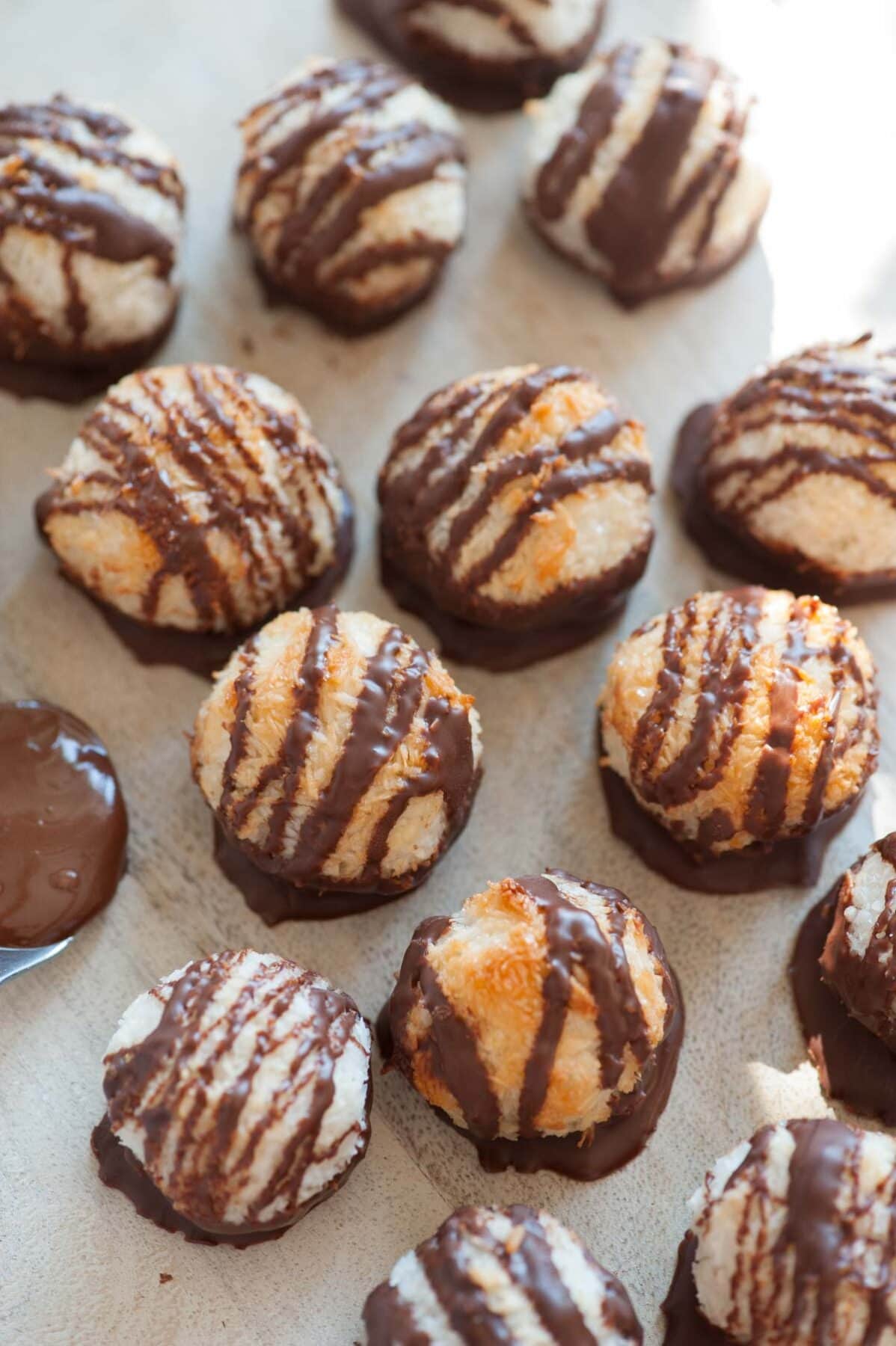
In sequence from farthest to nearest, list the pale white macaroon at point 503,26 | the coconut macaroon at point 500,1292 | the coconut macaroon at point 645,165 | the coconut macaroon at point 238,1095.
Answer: the pale white macaroon at point 503,26
the coconut macaroon at point 645,165
the coconut macaroon at point 238,1095
the coconut macaroon at point 500,1292

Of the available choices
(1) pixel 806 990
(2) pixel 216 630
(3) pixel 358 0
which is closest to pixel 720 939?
(1) pixel 806 990

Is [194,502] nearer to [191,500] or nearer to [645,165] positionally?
[191,500]

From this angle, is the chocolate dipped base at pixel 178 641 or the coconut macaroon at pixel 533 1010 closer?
the coconut macaroon at pixel 533 1010

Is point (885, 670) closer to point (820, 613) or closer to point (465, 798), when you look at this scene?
point (820, 613)

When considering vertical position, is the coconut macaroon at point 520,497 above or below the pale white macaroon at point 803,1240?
above

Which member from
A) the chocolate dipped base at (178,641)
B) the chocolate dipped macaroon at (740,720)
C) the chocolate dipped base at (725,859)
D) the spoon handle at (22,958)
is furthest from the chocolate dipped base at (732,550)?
the spoon handle at (22,958)

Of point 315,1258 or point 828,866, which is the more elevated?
point 828,866

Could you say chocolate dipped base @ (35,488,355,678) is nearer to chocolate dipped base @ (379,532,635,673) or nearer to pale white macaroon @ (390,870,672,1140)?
chocolate dipped base @ (379,532,635,673)

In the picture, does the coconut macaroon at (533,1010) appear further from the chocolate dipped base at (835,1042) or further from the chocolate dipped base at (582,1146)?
the chocolate dipped base at (835,1042)
